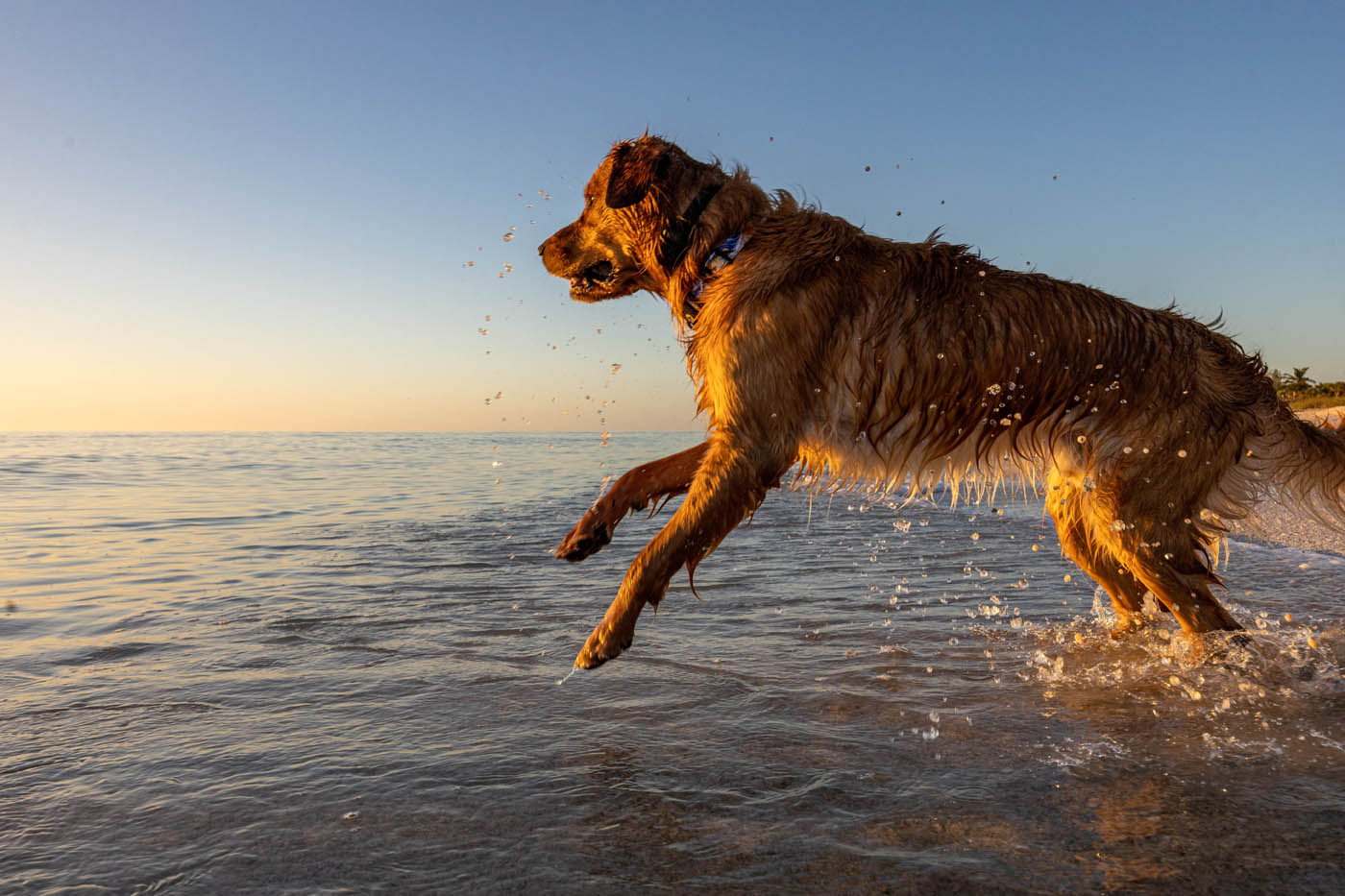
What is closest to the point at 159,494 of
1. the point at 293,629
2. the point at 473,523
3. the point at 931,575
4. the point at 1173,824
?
the point at 473,523

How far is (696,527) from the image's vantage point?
351cm

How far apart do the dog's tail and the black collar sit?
2.79m

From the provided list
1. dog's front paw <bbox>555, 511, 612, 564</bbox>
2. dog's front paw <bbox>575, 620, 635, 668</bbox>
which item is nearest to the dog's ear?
dog's front paw <bbox>555, 511, 612, 564</bbox>

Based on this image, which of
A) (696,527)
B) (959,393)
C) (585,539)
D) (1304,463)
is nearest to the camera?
(696,527)

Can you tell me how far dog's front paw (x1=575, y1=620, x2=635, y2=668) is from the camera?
10.9 feet

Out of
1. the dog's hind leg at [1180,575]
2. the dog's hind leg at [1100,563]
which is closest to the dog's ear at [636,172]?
the dog's hind leg at [1100,563]

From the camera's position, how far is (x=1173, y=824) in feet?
7.63

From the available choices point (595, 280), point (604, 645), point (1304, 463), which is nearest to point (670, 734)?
point (604, 645)

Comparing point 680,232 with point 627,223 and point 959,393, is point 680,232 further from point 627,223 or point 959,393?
point 959,393

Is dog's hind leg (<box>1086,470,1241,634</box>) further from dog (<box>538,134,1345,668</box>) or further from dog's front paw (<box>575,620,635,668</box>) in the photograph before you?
dog's front paw (<box>575,620,635,668</box>)

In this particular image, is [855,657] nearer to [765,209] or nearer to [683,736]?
[683,736]

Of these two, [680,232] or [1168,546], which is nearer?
[1168,546]

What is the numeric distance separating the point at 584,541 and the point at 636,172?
5.94 ft

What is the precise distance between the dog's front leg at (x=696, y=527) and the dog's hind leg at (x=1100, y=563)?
1.63 meters
